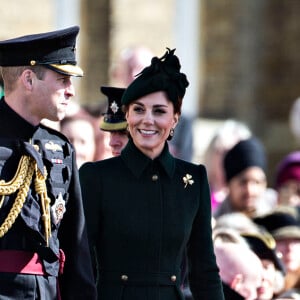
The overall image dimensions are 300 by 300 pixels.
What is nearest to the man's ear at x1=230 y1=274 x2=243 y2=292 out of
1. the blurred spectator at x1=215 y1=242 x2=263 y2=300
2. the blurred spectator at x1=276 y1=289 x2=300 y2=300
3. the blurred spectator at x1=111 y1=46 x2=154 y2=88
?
the blurred spectator at x1=215 y1=242 x2=263 y2=300

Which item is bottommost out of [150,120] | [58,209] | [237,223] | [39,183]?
[237,223]

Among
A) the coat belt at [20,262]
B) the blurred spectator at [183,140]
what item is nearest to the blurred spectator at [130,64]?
the blurred spectator at [183,140]

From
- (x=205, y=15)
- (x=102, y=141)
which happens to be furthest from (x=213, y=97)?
(x=102, y=141)

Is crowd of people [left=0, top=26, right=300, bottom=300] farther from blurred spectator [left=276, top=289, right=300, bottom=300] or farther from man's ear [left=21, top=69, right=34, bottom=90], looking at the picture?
blurred spectator [left=276, top=289, right=300, bottom=300]

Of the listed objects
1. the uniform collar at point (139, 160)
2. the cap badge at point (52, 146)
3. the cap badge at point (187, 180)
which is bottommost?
the cap badge at point (187, 180)

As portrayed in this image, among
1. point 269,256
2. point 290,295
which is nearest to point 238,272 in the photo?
point 269,256

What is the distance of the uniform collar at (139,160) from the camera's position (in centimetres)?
630

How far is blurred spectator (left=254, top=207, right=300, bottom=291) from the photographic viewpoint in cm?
842

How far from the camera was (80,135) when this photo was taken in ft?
28.3

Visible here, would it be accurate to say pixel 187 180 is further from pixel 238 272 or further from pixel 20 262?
pixel 238 272

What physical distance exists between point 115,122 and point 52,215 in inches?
49.5

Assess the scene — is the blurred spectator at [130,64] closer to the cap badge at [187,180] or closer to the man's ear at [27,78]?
the cap badge at [187,180]

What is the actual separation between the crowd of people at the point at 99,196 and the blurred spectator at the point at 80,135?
1.36 m

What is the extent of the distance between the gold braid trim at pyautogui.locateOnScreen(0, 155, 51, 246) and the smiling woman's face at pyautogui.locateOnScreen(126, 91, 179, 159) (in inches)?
23.2
